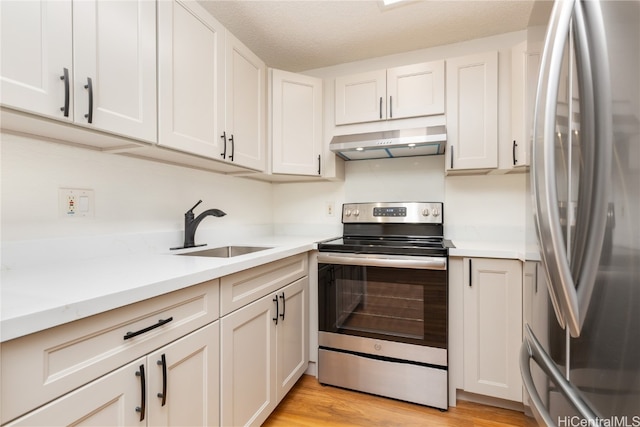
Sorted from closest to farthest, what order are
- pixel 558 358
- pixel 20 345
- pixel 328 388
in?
pixel 20 345 < pixel 558 358 < pixel 328 388

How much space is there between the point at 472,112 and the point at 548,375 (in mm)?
1622

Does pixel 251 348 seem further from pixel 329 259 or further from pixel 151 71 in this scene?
pixel 151 71

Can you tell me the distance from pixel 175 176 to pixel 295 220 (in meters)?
1.15

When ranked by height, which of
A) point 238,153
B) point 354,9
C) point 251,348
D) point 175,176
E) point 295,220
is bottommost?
point 251,348

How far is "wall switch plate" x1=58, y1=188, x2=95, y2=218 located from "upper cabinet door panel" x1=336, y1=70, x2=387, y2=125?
1.60 metres

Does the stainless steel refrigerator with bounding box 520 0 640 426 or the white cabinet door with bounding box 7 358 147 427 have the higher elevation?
the stainless steel refrigerator with bounding box 520 0 640 426

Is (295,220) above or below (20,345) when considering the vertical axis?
above

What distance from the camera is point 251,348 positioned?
4.31 ft

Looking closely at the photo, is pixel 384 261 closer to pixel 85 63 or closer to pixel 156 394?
pixel 156 394

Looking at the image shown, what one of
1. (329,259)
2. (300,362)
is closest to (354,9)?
(329,259)

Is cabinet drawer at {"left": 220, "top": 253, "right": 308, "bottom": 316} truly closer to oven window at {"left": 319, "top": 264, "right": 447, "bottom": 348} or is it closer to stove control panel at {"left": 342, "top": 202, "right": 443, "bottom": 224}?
oven window at {"left": 319, "top": 264, "right": 447, "bottom": 348}

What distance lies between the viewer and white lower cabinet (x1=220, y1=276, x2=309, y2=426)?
1175 millimetres

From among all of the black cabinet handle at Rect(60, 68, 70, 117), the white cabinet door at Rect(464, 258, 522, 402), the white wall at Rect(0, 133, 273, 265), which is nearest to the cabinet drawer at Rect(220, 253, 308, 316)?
the white wall at Rect(0, 133, 273, 265)

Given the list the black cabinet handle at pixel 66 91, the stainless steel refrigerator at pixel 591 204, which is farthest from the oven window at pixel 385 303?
the black cabinet handle at pixel 66 91
